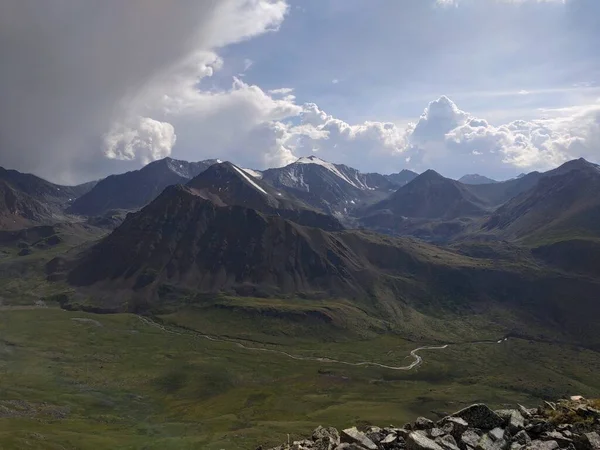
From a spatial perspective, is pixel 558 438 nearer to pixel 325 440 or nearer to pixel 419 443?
pixel 419 443

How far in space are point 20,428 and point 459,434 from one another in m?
155

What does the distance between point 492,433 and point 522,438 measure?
1995 millimetres

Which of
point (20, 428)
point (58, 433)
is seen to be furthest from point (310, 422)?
point (20, 428)

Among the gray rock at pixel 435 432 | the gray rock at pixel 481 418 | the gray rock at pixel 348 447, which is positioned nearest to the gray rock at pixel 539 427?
the gray rock at pixel 481 418

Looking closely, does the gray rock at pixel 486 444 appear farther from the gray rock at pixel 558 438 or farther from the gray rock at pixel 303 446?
the gray rock at pixel 303 446

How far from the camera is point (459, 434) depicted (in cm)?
3569

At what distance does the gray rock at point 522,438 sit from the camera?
33.0 meters

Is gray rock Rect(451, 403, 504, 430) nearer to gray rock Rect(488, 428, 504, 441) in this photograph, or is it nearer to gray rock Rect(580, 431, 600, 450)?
gray rock Rect(488, 428, 504, 441)

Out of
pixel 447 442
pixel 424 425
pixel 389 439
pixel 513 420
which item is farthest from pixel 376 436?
pixel 513 420

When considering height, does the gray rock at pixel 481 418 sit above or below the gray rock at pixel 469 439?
above

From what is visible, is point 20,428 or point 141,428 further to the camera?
point 141,428

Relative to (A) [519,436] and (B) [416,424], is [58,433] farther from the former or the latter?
(A) [519,436]

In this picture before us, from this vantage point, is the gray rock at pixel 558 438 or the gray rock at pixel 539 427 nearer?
the gray rock at pixel 558 438

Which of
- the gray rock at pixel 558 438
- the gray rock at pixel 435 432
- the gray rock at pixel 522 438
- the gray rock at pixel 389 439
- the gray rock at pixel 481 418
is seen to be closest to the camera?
the gray rock at pixel 558 438
